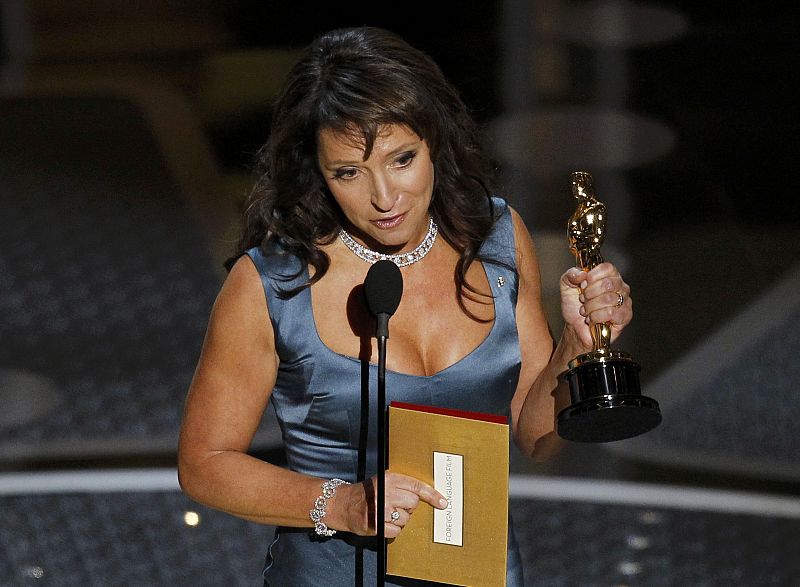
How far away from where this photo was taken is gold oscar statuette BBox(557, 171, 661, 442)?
1.64 m

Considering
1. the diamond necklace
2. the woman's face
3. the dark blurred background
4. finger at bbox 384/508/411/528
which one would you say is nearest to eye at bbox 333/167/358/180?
the woman's face

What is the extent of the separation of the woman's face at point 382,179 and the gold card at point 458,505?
27cm

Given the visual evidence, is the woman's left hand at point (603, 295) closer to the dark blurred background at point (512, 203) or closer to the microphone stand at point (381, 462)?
the microphone stand at point (381, 462)

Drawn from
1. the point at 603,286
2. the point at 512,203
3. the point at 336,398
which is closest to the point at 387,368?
the point at 336,398

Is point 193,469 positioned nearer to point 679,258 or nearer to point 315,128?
point 315,128

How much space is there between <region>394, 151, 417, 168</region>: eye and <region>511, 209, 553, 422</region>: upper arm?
0.30m

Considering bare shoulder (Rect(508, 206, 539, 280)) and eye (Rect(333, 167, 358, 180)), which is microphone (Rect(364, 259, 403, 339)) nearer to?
eye (Rect(333, 167, 358, 180))

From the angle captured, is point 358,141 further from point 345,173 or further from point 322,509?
point 322,509

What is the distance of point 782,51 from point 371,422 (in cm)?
387

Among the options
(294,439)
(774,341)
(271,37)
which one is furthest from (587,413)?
(271,37)

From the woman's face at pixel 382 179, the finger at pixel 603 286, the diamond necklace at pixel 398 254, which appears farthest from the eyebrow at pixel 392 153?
the finger at pixel 603 286

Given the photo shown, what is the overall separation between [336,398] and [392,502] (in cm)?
27

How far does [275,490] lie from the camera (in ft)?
5.58

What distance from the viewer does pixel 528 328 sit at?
1.90 m
